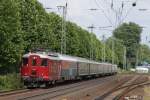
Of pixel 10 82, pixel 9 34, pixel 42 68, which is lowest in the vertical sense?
pixel 10 82

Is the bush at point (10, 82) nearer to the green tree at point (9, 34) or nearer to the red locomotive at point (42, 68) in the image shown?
the red locomotive at point (42, 68)

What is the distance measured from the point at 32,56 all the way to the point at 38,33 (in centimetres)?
1748

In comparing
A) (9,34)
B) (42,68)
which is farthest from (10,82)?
(9,34)

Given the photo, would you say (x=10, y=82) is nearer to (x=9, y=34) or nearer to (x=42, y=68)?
(x=42, y=68)

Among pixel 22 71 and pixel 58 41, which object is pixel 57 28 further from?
pixel 22 71

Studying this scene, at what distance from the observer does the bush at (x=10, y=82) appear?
1983 inches

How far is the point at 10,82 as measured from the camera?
51.9 metres

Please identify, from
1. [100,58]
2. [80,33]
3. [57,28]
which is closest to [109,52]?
[100,58]

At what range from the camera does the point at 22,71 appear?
5319 centimetres

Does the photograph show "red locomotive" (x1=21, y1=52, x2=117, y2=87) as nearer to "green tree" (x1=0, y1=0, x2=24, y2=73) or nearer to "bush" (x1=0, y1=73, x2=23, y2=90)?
"bush" (x1=0, y1=73, x2=23, y2=90)

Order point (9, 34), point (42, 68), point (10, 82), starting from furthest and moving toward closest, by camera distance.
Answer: point (9, 34)
point (42, 68)
point (10, 82)

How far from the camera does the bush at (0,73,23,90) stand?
50.4m

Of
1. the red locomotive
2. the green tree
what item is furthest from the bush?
the green tree

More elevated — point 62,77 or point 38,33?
point 38,33
